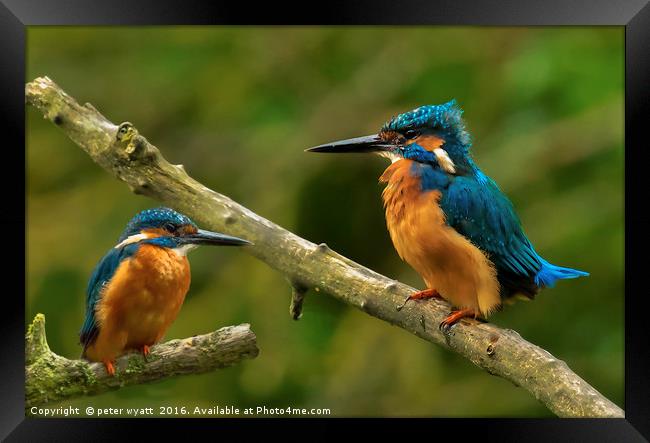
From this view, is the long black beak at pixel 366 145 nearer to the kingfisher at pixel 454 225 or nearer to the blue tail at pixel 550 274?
the kingfisher at pixel 454 225

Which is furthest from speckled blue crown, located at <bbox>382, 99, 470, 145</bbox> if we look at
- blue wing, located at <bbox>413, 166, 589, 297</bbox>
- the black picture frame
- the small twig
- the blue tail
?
the small twig

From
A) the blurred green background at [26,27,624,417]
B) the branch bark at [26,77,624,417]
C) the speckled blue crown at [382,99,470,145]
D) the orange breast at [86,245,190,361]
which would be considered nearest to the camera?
the branch bark at [26,77,624,417]

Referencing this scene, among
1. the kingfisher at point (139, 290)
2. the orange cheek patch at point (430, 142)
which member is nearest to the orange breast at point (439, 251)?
the orange cheek patch at point (430, 142)

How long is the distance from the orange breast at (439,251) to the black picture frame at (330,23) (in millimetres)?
423

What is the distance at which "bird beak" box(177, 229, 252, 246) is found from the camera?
3234 millimetres

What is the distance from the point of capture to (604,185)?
405 cm

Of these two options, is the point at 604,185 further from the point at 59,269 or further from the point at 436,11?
the point at 59,269

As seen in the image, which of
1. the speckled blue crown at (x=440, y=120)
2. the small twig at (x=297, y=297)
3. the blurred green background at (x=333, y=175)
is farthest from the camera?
the blurred green background at (x=333, y=175)

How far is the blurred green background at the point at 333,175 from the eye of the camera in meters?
4.02

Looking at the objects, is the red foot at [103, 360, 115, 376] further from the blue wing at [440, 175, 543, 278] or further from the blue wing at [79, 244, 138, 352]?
the blue wing at [440, 175, 543, 278]

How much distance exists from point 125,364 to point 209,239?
499mm

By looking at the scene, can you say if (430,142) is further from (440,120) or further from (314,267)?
(314,267)

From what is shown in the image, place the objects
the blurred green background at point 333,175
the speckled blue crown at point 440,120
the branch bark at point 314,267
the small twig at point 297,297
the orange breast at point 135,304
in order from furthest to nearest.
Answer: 1. the blurred green background at point 333,175
2. the orange breast at point 135,304
3. the speckled blue crown at point 440,120
4. the small twig at point 297,297
5. the branch bark at point 314,267

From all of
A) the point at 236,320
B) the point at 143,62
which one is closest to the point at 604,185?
the point at 236,320
